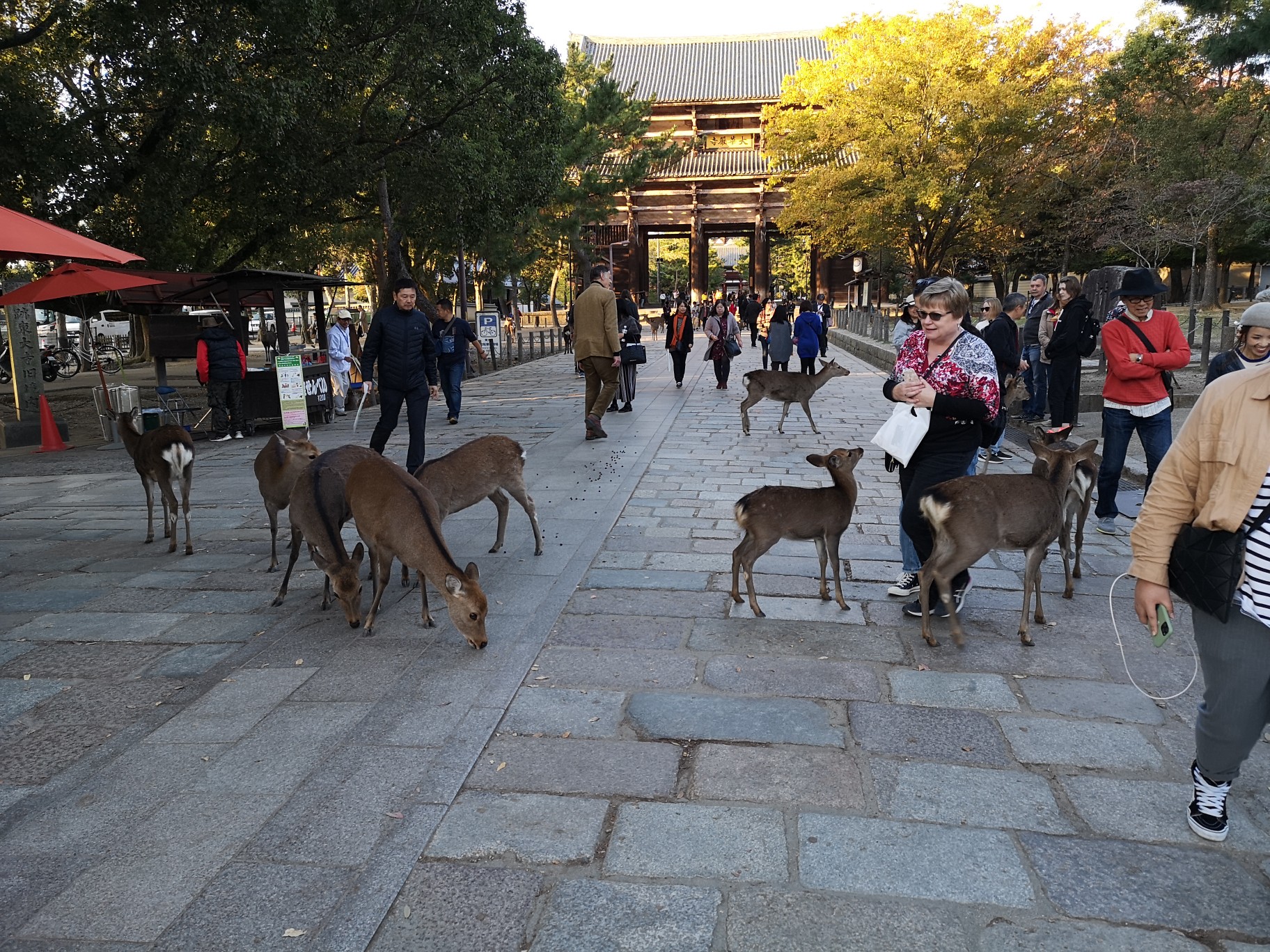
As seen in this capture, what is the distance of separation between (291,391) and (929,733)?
383 inches

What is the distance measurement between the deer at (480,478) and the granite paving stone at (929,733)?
9.36 feet

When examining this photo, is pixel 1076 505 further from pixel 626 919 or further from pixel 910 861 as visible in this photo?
pixel 626 919

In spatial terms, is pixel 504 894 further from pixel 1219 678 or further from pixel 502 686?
pixel 1219 678

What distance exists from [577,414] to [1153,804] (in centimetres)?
1054

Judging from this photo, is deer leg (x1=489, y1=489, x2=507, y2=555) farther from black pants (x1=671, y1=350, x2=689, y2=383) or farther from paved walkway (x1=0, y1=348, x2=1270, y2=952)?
black pants (x1=671, y1=350, x2=689, y2=383)

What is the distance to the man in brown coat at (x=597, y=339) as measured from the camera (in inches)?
391

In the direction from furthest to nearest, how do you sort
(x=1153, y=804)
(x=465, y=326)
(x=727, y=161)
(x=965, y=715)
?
(x=727, y=161) < (x=465, y=326) < (x=965, y=715) < (x=1153, y=804)

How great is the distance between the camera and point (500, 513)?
20.0 ft

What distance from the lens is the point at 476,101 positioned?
14.2 metres

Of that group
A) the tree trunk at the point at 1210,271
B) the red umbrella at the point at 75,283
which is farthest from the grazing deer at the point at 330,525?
the tree trunk at the point at 1210,271

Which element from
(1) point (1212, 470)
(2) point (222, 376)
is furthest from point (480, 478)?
(2) point (222, 376)

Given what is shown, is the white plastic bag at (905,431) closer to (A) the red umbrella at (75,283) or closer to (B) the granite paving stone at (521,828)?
(B) the granite paving stone at (521,828)

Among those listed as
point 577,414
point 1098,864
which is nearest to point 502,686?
point 1098,864

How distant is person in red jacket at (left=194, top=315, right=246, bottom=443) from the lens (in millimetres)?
11461
